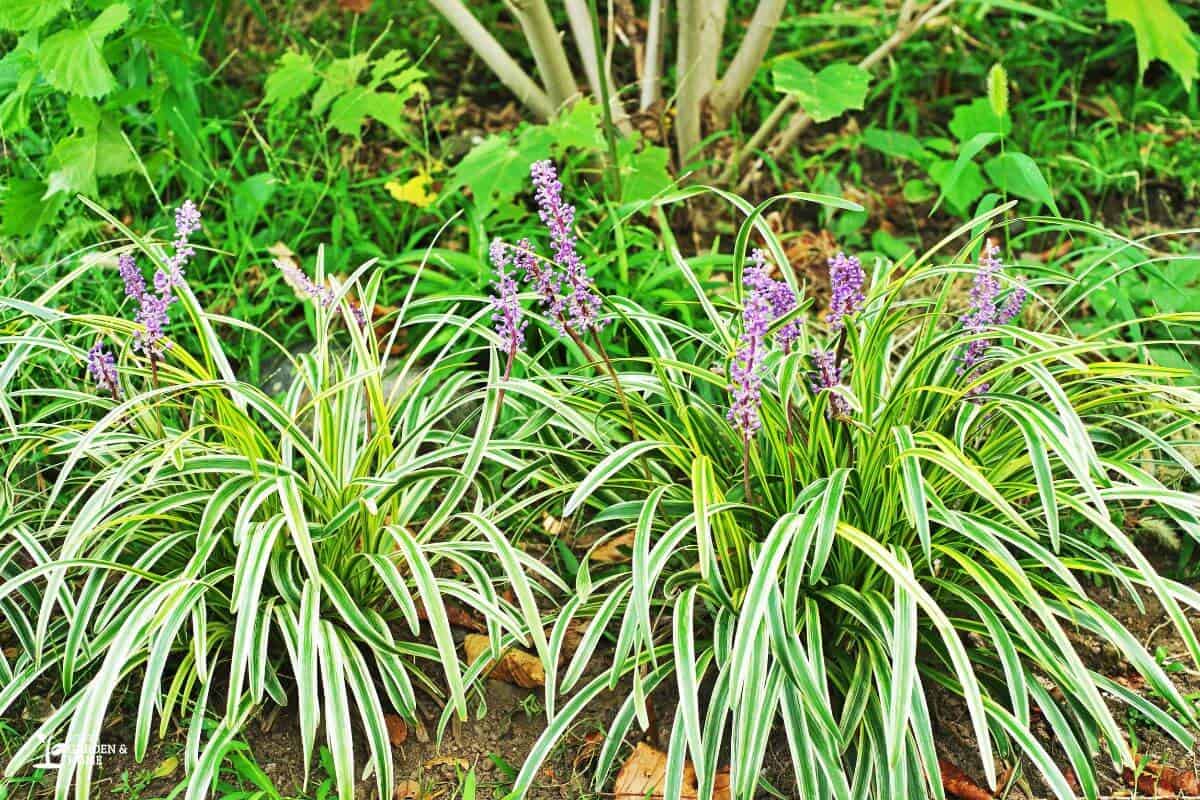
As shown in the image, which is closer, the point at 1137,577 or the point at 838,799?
the point at 838,799

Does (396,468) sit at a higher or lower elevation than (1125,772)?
higher

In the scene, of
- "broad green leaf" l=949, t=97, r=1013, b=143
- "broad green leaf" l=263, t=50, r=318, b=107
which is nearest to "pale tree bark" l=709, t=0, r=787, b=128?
"broad green leaf" l=949, t=97, r=1013, b=143

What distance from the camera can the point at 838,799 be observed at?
1.84 meters

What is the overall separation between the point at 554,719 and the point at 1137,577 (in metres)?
1.03

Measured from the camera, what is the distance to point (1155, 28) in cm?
229

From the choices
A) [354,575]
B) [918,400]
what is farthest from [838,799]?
[354,575]

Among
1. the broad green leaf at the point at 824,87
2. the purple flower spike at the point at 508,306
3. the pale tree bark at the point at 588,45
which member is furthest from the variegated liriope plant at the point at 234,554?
the pale tree bark at the point at 588,45

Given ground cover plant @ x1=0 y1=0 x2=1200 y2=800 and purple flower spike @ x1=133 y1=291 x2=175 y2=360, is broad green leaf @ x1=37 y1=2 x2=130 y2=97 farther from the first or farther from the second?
purple flower spike @ x1=133 y1=291 x2=175 y2=360

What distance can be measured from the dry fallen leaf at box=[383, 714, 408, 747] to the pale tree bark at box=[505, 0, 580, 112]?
160cm

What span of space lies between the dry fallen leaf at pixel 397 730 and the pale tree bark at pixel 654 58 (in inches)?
75.6

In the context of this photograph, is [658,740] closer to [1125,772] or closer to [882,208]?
[1125,772]

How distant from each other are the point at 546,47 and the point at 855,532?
73.3 inches

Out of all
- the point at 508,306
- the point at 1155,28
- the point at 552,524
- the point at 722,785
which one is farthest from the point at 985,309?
the point at 552,524

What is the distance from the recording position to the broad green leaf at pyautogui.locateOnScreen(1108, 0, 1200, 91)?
2152mm
